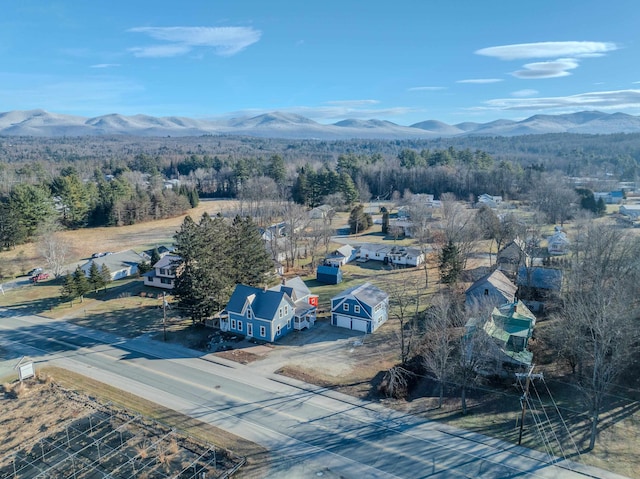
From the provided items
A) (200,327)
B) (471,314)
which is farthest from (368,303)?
(200,327)

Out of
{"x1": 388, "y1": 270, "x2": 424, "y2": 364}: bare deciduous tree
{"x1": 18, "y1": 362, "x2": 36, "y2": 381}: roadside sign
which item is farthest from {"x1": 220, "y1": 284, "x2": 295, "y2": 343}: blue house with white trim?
{"x1": 18, "y1": 362, "x2": 36, "y2": 381}: roadside sign

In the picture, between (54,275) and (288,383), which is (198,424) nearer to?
(288,383)

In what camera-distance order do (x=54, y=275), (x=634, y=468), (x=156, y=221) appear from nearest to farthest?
(x=634, y=468) → (x=54, y=275) → (x=156, y=221)

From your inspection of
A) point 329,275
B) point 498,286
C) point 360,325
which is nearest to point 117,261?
point 329,275

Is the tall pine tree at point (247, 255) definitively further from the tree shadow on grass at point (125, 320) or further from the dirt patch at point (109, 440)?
the dirt patch at point (109, 440)

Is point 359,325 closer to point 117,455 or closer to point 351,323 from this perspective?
point 351,323

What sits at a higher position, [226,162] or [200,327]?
[226,162]

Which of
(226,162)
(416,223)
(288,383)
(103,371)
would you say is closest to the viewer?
(288,383)

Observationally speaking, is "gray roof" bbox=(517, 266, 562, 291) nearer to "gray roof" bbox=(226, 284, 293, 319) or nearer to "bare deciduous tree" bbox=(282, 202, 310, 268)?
"gray roof" bbox=(226, 284, 293, 319)

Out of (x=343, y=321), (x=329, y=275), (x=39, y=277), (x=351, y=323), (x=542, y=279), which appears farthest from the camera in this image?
(x=39, y=277)
